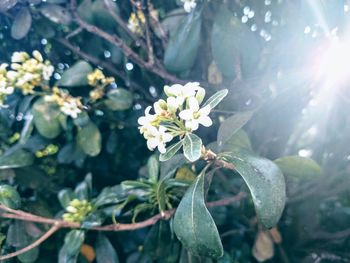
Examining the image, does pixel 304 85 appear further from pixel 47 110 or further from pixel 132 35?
pixel 47 110

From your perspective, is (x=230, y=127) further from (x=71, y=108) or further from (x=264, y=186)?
(x=71, y=108)

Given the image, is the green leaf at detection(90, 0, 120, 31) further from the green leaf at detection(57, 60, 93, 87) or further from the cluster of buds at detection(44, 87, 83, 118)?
the cluster of buds at detection(44, 87, 83, 118)

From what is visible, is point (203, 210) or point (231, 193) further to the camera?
point (231, 193)

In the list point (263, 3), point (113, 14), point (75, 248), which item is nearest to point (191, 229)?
point (75, 248)

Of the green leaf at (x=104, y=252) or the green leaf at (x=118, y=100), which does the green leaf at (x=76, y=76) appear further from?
the green leaf at (x=104, y=252)

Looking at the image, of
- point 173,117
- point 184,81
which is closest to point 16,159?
point 184,81

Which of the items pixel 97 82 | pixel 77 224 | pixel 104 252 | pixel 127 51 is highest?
pixel 127 51
